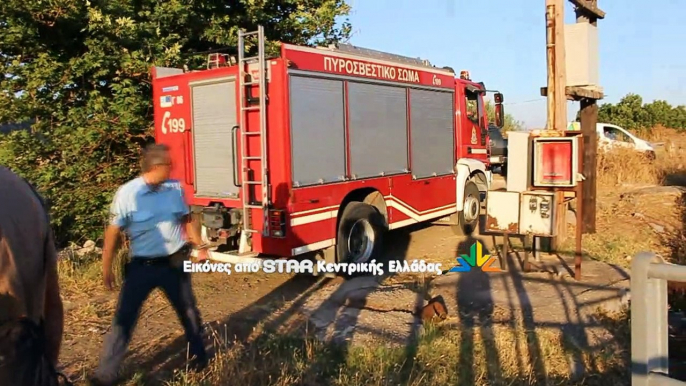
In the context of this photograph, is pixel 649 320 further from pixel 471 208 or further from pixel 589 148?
pixel 471 208

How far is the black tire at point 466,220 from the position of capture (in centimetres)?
1090

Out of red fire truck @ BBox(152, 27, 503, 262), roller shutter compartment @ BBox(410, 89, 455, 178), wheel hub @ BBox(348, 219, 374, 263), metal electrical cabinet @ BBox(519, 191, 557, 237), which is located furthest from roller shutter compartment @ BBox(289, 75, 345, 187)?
metal electrical cabinet @ BBox(519, 191, 557, 237)

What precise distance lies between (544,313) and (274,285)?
337 cm

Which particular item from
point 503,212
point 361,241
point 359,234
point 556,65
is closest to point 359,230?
point 359,234

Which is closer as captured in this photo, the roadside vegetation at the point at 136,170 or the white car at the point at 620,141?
the roadside vegetation at the point at 136,170

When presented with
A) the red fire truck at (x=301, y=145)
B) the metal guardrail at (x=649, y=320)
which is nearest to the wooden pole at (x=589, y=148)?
the red fire truck at (x=301, y=145)

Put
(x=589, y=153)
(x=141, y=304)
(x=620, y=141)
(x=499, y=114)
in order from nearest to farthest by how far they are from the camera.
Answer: (x=141, y=304) → (x=589, y=153) → (x=499, y=114) → (x=620, y=141)

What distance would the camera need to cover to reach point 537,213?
7434mm

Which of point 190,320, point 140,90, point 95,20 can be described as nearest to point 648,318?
point 190,320

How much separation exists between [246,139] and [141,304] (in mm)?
3185

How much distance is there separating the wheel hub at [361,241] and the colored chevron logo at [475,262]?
1.14 meters

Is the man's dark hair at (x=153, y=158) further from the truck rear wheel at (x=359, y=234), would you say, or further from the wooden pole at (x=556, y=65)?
the wooden pole at (x=556, y=65)

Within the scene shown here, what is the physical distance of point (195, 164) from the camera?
7.98 meters

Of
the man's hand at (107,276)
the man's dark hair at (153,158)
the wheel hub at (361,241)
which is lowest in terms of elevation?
the wheel hub at (361,241)
